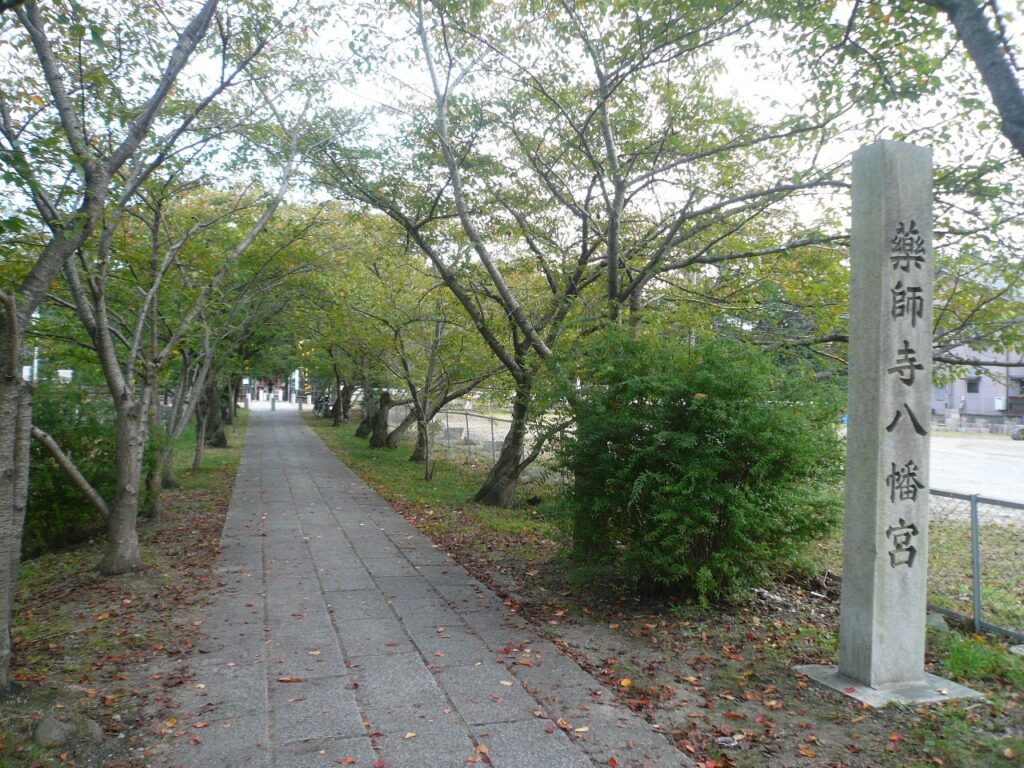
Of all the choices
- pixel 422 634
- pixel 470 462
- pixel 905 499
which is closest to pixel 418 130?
pixel 422 634

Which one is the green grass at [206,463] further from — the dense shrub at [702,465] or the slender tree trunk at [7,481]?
the dense shrub at [702,465]

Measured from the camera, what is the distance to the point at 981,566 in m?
6.08

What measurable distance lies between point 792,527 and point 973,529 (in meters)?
1.35

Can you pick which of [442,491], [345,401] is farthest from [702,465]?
[345,401]

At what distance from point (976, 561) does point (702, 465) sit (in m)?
2.20

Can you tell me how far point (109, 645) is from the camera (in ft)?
17.7

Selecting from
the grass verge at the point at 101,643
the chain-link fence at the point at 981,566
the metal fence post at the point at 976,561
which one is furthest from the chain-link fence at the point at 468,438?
the metal fence post at the point at 976,561

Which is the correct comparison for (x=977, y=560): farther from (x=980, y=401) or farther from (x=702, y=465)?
(x=980, y=401)

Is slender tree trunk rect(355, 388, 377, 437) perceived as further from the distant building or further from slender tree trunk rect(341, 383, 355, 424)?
the distant building

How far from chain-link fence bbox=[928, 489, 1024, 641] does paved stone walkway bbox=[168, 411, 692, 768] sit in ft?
10.5

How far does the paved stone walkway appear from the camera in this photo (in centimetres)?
379

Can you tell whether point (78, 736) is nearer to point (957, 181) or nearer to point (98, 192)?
point (98, 192)

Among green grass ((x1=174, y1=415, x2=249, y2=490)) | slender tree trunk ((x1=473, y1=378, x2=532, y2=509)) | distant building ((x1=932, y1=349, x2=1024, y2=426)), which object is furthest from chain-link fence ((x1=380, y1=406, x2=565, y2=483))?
distant building ((x1=932, y1=349, x2=1024, y2=426))

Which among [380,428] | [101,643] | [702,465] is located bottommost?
[101,643]
